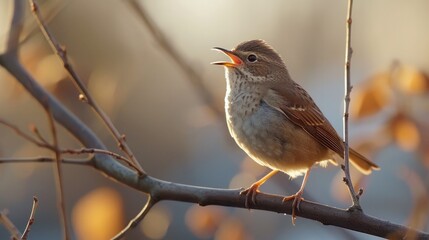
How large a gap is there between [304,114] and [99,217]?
4.75ft

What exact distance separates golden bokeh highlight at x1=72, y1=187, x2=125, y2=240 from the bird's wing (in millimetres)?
1151

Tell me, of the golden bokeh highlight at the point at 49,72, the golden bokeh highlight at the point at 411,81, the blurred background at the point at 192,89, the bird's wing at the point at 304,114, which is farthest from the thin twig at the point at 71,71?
the blurred background at the point at 192,89

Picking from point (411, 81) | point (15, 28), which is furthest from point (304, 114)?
point (15, 28)

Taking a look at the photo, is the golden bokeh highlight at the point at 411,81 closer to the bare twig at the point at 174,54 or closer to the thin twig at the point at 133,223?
the bare twig at the point at 174,54

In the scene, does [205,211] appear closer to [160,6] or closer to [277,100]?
[277,100]

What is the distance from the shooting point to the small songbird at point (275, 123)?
4.51m

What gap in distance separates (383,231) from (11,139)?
10379mm

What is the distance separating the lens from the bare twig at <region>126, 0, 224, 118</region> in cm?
420

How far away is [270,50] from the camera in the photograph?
5395 millimetres

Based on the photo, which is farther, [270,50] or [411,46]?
[411,46]

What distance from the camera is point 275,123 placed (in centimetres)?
461

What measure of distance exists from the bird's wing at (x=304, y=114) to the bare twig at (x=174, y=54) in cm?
35

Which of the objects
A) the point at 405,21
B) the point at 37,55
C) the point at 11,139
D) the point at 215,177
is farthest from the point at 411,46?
the point at 37,55

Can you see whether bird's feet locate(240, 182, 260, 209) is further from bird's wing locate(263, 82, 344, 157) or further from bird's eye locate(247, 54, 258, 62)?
bird's eye locate(247, 54, 258, 62)
